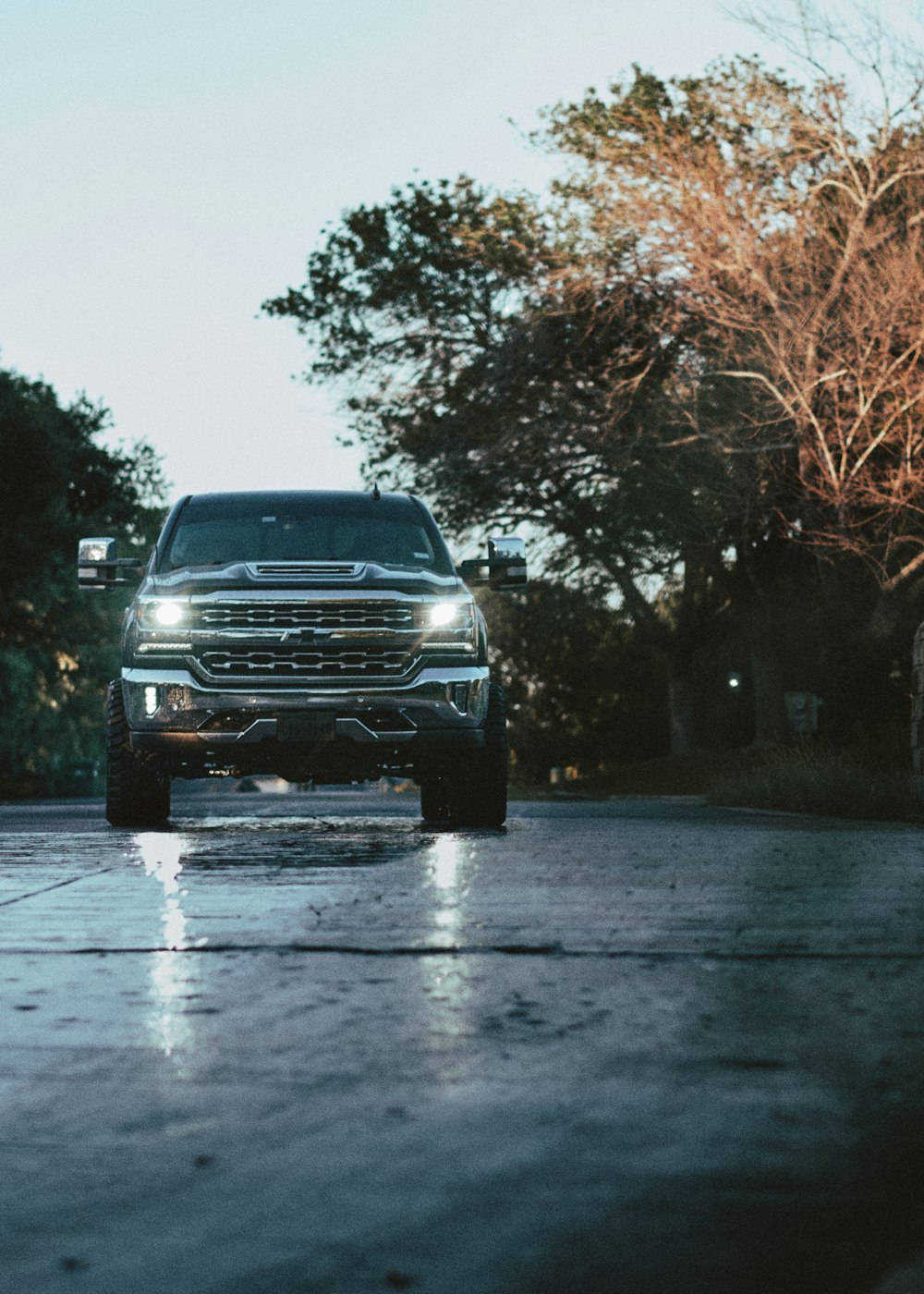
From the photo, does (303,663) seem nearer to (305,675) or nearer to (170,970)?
(305,675)

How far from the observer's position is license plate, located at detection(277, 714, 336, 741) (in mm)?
12305

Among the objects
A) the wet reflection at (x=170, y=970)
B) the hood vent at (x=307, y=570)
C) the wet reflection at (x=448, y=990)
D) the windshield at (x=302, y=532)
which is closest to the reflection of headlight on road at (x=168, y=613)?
the hood vent at (x=307, y=570)

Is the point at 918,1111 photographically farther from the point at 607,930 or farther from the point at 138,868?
the point at 138,868

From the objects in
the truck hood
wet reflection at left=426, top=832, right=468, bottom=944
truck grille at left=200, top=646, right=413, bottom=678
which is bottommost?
wet reflection at left=426, top=832, right=468, bottom=944

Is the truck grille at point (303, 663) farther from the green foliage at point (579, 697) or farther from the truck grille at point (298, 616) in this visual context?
the green foliage at point (579, 697)

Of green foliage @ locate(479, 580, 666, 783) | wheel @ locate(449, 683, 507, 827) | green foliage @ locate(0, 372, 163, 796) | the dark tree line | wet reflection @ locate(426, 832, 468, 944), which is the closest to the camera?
wet reflection @ locate(426, 832, 468, 944)

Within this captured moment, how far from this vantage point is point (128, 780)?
43.7 feet

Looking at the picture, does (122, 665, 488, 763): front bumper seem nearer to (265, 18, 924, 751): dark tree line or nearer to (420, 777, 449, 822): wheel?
(420, 777, 449, 822): wheel

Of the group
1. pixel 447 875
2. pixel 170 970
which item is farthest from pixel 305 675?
pixel 170 970

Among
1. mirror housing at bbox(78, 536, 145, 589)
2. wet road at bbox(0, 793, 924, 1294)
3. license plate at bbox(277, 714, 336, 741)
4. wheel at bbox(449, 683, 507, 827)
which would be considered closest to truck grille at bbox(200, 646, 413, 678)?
license plate at bbox(277, 714, 336, 741)

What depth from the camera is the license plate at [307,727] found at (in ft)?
40.4

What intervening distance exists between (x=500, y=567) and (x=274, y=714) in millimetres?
2313

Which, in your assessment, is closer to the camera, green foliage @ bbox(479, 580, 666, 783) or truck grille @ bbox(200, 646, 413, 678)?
truck grille @ bbox(200, 646, 413, 678)

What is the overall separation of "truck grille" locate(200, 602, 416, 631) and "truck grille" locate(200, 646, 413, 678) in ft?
0.53
